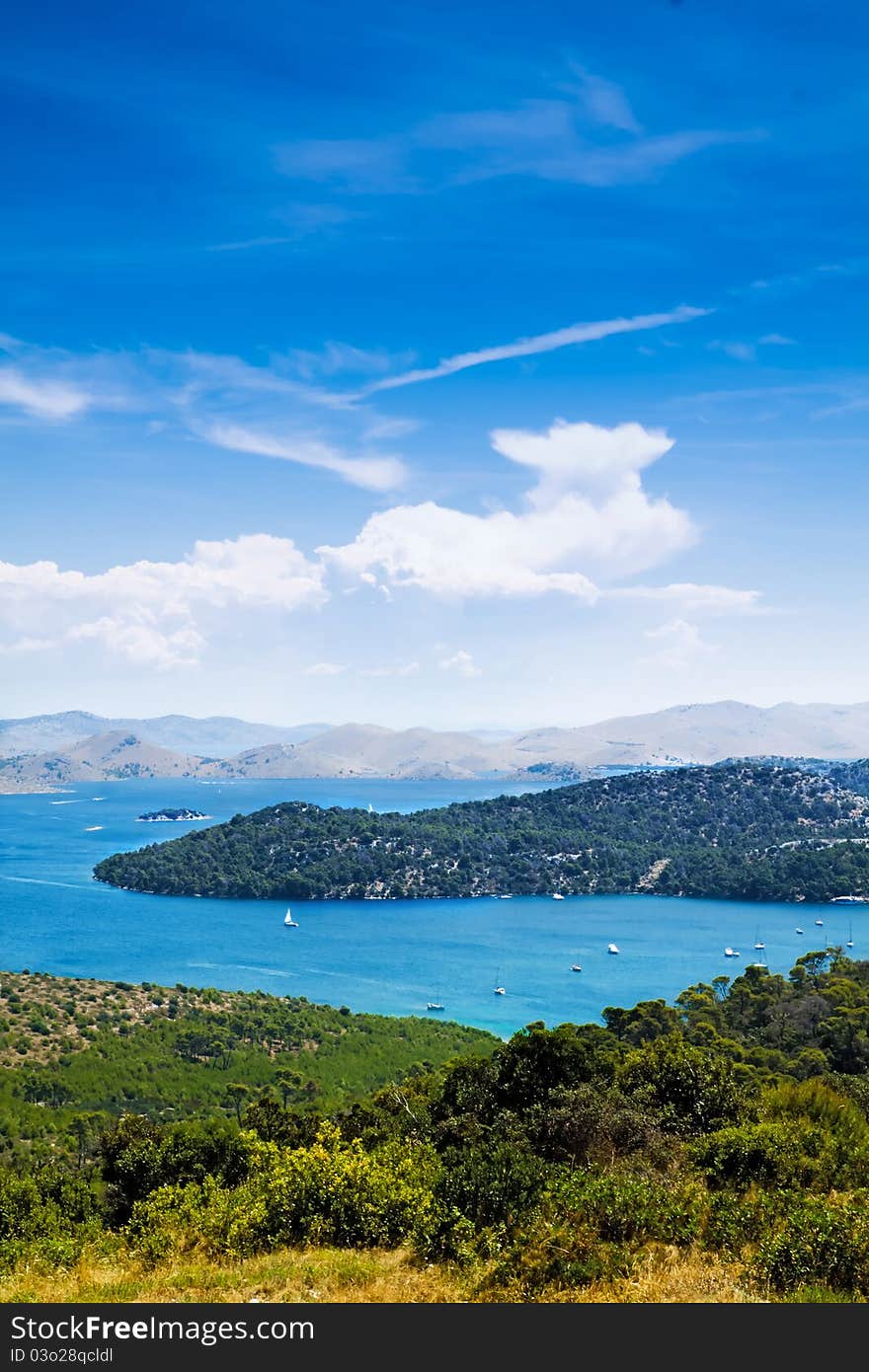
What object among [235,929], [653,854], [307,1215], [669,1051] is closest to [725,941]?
[653,854]

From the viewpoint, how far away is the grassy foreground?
814cm

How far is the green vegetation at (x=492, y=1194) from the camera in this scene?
855 centimetres

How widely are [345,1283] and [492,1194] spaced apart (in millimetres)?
2697

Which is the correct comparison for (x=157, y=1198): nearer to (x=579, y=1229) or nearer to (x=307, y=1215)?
(x=307, y=1215)

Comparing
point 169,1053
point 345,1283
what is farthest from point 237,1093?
point 345,1283

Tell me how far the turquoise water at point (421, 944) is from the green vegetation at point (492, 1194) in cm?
3946

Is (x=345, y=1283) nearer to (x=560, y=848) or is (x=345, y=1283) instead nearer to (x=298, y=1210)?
(x=298, y=1210)

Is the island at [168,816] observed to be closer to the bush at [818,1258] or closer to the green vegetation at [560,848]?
the green vegetation at [560,848]

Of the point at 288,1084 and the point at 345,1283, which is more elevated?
the point at 345,1283

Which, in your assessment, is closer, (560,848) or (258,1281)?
(258,1281)

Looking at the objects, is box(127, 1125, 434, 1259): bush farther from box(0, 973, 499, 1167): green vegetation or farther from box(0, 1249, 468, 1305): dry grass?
box(0, 973, 499, 1167): green vegetation

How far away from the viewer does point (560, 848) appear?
11406 cm

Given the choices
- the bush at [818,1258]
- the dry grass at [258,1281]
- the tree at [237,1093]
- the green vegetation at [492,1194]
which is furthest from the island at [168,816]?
the bush at [818,1258]

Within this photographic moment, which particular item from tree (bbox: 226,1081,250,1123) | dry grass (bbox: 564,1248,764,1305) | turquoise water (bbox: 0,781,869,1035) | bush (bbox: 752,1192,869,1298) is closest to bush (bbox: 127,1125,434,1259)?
dry grass (bbox: 564,1248,764,1305)
